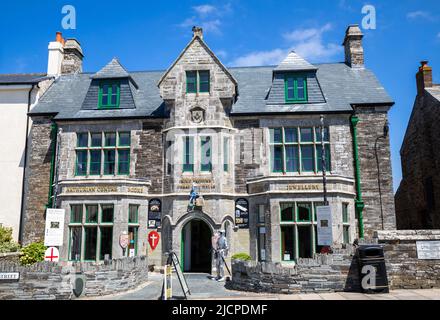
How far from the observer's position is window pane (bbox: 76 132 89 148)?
22.0 meters

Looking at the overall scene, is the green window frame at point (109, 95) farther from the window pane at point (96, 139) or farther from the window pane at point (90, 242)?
the window pane at point (90, 242)

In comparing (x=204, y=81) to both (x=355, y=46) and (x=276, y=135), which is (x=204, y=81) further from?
(x=355, y=46)

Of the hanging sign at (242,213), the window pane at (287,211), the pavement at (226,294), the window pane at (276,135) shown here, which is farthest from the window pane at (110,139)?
the window pane at (287,211)

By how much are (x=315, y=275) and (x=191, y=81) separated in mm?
13023

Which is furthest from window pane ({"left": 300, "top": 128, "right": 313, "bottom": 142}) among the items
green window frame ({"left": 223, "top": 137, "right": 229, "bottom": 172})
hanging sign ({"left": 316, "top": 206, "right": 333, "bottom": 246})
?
hanging sign ({"left": 316, "top": 206, "right": 333, "bottom": 246})

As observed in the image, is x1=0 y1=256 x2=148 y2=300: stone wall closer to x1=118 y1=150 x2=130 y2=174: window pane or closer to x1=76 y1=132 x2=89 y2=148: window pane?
x1=118 y1=150 x2=130 y2=174: window pane

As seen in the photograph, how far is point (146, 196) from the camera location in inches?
810

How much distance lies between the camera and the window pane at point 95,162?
21562 millimetres

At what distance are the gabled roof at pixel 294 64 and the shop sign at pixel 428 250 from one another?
465 inches

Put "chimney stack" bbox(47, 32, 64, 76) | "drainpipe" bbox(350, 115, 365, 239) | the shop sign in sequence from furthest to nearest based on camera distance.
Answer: "chimney stack" bbox(47, 32, 64, 76)
"drainpipe" bbox(350, 115, 365, 239)
the shop sign

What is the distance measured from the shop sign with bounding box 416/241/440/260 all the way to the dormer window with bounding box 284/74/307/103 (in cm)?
1104

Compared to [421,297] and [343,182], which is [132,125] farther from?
[421,297]

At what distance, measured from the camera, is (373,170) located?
21.0m

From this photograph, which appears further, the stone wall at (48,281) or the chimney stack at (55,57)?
the chimney stack at (55,57)
